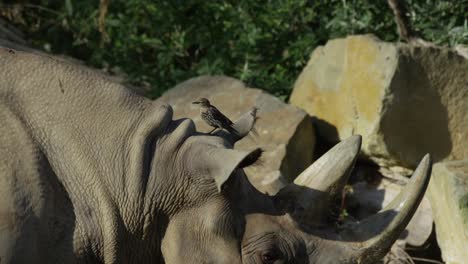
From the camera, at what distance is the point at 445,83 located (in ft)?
24.8

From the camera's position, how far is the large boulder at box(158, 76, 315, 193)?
22.6 feet

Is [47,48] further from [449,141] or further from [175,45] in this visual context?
[449,141]

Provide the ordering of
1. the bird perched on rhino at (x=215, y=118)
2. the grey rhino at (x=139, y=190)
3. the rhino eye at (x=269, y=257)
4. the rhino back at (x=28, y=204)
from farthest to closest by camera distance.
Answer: the bird perched on rhino at (x=215, y=118) < the rhino eye at (x=269, y=257) < the grey rhino at (x=139, y=190) < the rhino back at (x=28, y=204)

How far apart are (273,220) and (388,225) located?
18.7 inches

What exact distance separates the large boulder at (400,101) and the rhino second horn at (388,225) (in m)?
3.04

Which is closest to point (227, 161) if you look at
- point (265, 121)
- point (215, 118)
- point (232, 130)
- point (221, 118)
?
point (232, 130)

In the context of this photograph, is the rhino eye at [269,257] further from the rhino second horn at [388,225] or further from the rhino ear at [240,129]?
the rhino ear at [240,129]

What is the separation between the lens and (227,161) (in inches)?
157

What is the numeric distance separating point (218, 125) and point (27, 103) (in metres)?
1.06

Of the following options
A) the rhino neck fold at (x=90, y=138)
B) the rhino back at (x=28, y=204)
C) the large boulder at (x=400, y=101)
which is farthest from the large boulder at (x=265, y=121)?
the rhino back at (x=28, y=204)

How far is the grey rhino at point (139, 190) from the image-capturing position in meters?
4.05

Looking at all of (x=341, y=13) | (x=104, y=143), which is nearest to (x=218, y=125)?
(x=104, y=143)

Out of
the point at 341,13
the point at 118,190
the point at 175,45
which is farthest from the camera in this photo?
the point at 175,45

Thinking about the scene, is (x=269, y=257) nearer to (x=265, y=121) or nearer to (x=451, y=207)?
(x=451, y=207)
